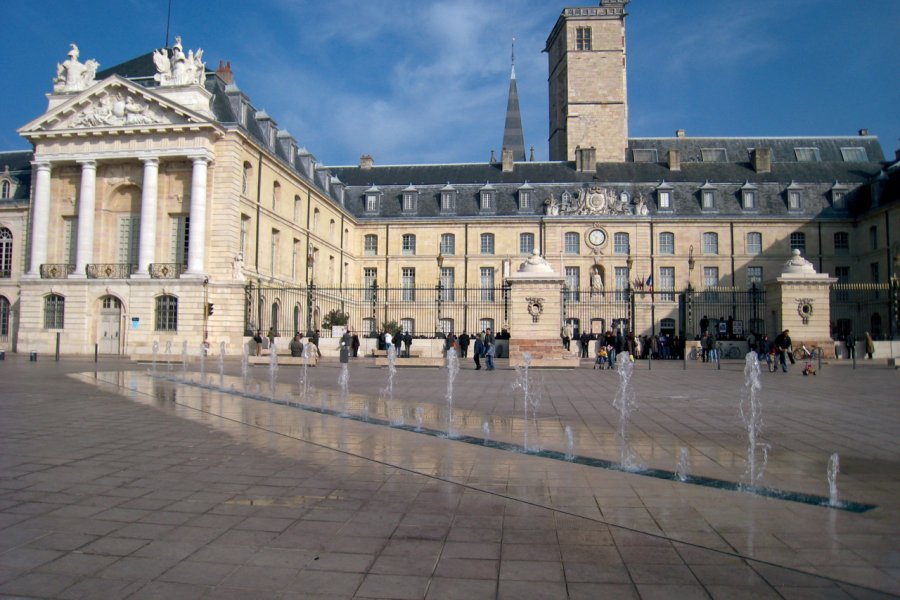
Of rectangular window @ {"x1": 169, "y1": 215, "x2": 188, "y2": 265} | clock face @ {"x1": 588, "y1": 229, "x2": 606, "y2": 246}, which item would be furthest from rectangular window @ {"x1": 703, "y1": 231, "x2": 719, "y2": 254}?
rectangular window @ {"x1": 169, "y1": 215, "x2": 188, "y2": 265}

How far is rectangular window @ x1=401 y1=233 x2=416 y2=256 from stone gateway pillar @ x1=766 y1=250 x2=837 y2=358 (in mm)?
29203

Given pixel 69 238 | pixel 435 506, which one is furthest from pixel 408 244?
pixel 435 506

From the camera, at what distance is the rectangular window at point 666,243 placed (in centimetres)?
4706

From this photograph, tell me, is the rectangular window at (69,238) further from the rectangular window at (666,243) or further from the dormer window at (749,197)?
the dormer window at (749,197)

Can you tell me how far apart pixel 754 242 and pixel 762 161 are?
6.97 metres

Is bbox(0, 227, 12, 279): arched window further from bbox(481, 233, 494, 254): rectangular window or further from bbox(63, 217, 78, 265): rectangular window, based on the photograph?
bbox(481, 233, 494, 254): rectangular window

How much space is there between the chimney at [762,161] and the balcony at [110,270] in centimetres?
4294

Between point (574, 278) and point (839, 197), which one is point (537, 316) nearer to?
point (574, 278)

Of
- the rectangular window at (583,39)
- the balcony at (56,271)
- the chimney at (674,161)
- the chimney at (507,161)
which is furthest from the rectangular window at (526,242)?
the balcony at (56,271)

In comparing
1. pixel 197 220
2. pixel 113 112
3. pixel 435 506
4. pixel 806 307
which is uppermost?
pixel 113 112

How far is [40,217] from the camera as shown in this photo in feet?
106

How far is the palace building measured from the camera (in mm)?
30500

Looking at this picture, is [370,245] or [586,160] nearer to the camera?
[586,160]

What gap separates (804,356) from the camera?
2359cm
